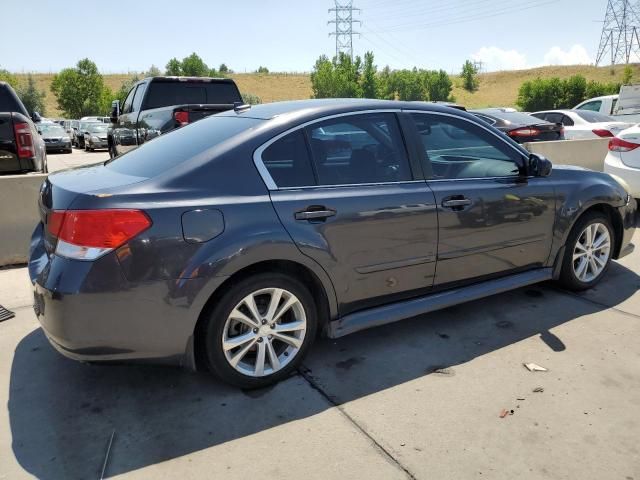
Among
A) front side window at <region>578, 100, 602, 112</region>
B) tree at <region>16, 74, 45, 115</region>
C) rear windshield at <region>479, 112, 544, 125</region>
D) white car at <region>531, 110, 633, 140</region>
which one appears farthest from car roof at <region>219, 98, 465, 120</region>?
tree at <region>16, 74, 45, 115</region>

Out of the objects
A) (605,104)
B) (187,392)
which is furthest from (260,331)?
(605,104)

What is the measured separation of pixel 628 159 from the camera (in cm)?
677

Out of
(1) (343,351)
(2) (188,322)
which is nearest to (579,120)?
(1) (343,351)

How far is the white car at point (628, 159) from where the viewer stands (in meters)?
6.68

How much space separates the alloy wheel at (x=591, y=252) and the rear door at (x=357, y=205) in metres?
1.70

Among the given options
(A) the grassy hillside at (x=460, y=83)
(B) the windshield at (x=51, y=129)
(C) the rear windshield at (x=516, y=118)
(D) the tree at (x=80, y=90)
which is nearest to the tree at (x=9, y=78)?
(D) the tree at (x=80, y=90)

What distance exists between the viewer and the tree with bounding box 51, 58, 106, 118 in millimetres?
61219

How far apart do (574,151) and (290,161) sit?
784cm

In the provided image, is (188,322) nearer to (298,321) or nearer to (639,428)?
(298,321)

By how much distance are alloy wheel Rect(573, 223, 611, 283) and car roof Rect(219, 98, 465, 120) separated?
1654 millimetres

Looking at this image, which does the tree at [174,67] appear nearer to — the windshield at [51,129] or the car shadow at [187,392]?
the windshield at [51,129]

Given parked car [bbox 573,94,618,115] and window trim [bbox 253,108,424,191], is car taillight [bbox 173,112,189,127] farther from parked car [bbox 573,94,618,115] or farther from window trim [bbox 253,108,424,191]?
parked car [bbox 573,94,618,115]

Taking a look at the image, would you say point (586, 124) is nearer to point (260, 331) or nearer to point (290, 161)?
point (290, 161)

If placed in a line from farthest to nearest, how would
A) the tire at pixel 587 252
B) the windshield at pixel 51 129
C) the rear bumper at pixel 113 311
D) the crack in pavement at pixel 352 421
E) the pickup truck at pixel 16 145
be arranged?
the windshield at pixel 51 129, the pickup truck at pixel 16 145, the tire at pixel 587 252, the rear bumper at pixel 113 311, the crack in pavement at pixel 352 421
